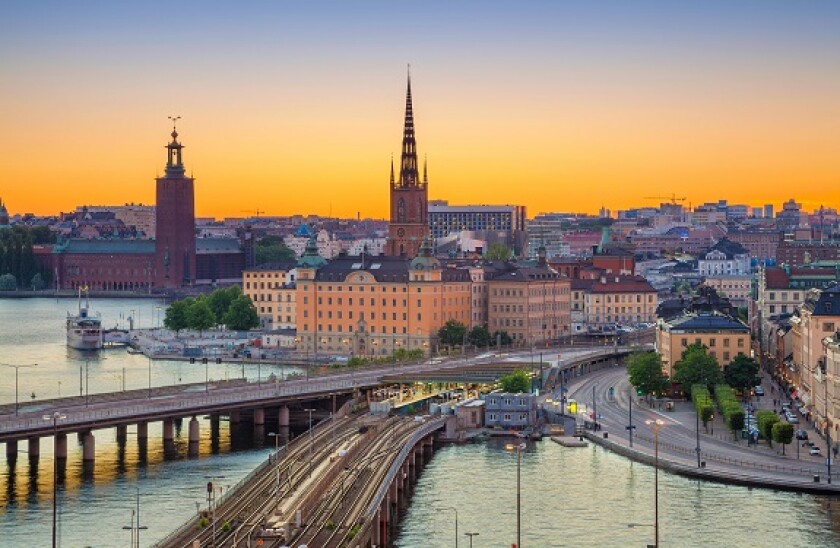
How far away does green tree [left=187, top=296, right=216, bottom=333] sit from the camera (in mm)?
101312

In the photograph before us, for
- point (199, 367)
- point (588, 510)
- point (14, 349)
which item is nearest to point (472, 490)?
point (588, 510)

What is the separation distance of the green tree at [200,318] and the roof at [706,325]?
122 feet

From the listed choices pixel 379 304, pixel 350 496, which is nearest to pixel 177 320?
pixel 379 304

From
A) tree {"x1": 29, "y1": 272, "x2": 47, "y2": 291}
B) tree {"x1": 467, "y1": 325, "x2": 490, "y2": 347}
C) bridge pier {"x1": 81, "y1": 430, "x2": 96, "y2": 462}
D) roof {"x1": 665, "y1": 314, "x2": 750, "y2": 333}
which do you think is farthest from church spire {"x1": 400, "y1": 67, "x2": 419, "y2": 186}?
tree {"x1": 29, "y1": 272, "x2": 47, "y2": 291}

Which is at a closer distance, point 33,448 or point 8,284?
point 33,448

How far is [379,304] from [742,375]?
2608cm

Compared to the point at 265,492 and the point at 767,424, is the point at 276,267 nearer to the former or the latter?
the point at 767,424

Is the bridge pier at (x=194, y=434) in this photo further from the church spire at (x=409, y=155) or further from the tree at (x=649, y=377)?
the church spire at (x=409, y=155)

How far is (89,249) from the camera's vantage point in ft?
559

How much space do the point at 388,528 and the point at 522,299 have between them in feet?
164

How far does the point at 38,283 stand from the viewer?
555 feet

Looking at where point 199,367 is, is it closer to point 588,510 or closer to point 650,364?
point 650,364

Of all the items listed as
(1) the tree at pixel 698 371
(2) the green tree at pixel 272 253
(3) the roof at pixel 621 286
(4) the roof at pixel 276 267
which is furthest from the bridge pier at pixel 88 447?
(2) the green tree at pixel 272 253

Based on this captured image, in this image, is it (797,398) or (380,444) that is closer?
(380,444)
